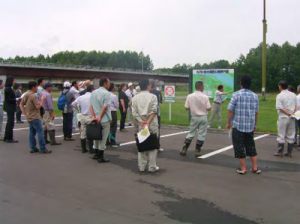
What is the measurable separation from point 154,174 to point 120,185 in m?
1.12

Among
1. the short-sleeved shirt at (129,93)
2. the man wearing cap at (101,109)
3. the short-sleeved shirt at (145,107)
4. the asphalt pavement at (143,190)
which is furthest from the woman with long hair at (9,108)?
the short-sleeved shirt at (129,93)

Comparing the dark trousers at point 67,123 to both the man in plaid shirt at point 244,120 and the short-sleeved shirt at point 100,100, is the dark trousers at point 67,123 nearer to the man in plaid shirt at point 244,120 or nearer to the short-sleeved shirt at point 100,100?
the short-sleeved shirt at point 100,100

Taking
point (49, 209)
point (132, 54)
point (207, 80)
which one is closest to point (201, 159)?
point (49, 209)

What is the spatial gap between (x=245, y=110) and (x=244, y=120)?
200 millimetres

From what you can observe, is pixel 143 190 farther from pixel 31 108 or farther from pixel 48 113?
pixel 48 113

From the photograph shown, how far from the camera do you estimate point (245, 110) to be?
26.7 ft

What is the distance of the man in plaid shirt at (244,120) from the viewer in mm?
8164

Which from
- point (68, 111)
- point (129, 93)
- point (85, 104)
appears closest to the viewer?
point (85, 104)

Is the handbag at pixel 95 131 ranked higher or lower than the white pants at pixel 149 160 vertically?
higher

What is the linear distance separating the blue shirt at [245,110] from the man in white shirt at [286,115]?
218 cm

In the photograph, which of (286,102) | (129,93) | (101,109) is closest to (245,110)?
(286,102)

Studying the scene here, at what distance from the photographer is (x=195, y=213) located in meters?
5.75

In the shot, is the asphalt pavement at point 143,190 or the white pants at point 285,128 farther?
the white pants at point 285,128

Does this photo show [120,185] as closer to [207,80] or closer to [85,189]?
[85,189]
